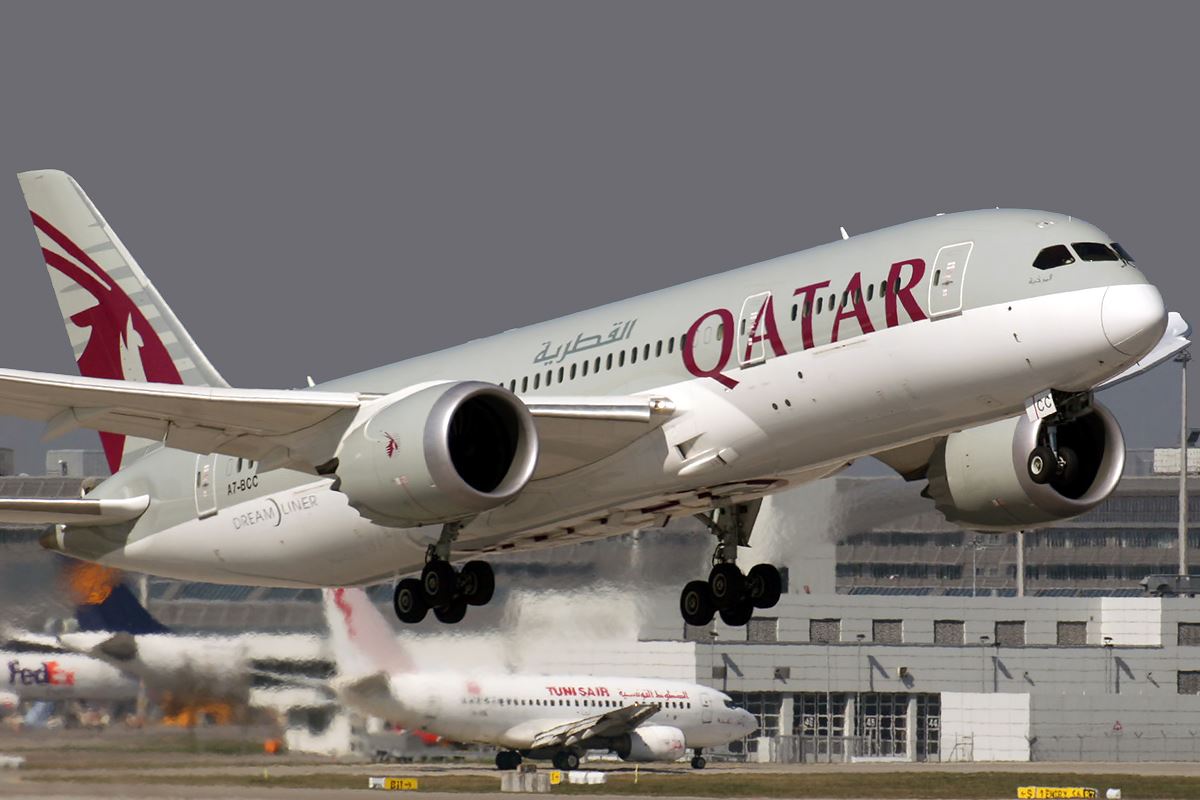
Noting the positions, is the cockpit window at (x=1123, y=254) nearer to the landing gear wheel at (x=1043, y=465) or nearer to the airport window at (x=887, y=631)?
the landing gear wheel at (x=1043, y=465)

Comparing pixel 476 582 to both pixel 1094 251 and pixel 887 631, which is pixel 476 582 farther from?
pixel 887 631

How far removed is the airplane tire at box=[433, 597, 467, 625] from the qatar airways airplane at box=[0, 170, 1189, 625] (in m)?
0.07

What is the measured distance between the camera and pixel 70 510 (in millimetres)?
34469

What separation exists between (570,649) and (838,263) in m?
14.5

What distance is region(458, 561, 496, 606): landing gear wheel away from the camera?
3266cm

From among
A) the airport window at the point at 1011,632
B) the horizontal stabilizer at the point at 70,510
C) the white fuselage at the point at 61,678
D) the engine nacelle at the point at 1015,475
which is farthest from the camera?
the airport window at the point at 1011,632

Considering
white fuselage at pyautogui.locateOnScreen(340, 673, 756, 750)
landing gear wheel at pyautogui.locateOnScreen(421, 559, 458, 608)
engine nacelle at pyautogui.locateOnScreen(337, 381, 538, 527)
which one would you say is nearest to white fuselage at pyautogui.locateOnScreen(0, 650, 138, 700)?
white fuselage at pyautogui.locateOnScreen(340, 673, 756, 750)

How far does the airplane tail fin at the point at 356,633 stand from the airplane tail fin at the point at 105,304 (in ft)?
15.7

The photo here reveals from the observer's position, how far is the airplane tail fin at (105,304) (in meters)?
38.2

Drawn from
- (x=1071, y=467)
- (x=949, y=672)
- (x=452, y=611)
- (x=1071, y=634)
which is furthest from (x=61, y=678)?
(x=1071, y=634)

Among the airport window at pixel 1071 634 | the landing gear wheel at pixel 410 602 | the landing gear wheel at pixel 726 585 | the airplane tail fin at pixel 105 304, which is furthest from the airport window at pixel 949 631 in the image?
the landing gear wheel at pixel 410 602

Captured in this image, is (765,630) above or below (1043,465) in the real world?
below

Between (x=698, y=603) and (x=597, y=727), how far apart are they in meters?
24.9

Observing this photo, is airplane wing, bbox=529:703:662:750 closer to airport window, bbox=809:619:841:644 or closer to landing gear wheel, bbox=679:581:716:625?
airport window, bbox=809:619:841:644
